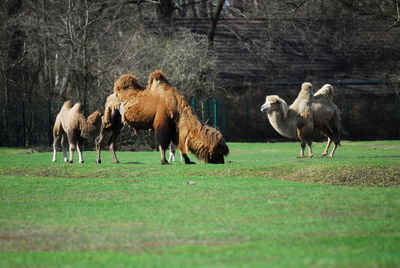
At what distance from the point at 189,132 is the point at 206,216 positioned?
7.82 m

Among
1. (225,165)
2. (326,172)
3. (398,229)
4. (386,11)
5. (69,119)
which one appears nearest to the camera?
(398,229)

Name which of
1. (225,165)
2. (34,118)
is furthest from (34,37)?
(225,165)

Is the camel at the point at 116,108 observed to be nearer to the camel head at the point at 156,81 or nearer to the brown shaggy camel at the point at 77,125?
the brown shaggy camel at the point at 77,125

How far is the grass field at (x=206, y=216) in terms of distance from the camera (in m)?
9.53

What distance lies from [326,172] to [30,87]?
81.8ft

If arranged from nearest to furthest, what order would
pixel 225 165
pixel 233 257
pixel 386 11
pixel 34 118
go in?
pixel 233 257, pixel 225 165, pixel 34 118, pixel 386 11

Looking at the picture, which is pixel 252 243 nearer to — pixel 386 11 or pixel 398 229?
pixel 398 229

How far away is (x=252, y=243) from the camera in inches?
404

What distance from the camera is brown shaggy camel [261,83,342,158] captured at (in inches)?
949

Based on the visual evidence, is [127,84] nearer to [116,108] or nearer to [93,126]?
[116,108]

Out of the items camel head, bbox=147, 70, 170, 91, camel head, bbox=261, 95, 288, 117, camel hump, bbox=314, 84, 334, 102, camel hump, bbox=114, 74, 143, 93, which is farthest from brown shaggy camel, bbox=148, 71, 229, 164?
camel hump, bbox=314, 84, 334, 102

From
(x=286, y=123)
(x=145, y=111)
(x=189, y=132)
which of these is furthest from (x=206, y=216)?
(x=286, y=123)

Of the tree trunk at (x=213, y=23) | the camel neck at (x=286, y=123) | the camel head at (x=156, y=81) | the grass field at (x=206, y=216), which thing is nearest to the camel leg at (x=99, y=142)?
the camel head at (x=156, y=81)

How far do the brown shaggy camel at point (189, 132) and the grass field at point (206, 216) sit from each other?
60cm
